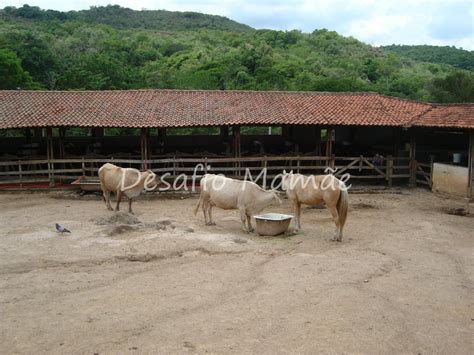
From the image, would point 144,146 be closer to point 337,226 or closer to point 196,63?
point 337,226

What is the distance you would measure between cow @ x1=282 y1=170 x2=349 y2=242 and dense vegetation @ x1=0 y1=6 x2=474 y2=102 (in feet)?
80.8

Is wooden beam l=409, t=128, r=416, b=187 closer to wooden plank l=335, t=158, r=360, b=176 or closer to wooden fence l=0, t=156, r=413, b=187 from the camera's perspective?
wooden fence l=0, t=156, r=413, b=187

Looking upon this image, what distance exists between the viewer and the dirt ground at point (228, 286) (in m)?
5.93

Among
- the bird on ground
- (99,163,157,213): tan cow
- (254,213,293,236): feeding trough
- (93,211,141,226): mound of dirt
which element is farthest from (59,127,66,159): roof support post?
(254,213,293,236): feeding trough

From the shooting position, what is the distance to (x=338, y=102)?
19062mm

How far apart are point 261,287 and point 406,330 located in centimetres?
233

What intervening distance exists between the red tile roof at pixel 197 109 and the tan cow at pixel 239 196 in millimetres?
4974

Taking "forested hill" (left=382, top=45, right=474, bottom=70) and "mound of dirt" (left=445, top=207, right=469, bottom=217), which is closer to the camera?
"mound of dirt" (left=445, top=207, right=469, bottom=217)

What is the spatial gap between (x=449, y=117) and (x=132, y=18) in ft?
302

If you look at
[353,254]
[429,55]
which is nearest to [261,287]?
[353,254]

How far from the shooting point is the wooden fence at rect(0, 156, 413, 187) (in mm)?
16641

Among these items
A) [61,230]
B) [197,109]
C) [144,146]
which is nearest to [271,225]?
[61,230]

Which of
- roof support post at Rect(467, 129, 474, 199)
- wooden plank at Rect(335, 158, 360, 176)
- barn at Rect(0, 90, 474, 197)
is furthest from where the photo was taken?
wooden plank at Rect(335, 158, 360, 176)

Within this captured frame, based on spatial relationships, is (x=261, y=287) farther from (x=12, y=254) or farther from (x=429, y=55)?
(x=429, y=55)
